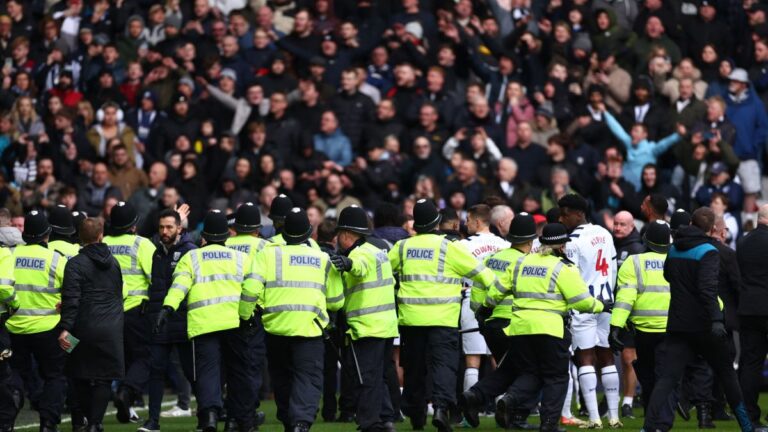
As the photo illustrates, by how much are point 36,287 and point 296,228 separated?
3170 millimetres

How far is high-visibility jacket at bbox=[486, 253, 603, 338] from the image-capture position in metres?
15.4

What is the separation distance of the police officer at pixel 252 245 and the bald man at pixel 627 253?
13.7ft

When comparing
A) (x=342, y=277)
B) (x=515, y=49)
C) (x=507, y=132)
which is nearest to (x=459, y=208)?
(x=507, y=132)

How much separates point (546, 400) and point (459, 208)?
7.69 m

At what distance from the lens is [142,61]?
1096 inches

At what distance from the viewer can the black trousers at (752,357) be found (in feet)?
54.0

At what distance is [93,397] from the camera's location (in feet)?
52.4

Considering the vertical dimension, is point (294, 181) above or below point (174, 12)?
below

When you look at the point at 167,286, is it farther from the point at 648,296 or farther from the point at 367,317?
the point at 648,296

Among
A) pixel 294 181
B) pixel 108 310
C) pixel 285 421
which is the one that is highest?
pixel 294 181

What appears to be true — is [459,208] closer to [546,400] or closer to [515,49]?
[515,49]

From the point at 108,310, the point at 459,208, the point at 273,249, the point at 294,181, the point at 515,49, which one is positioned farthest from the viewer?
the point at 515,49

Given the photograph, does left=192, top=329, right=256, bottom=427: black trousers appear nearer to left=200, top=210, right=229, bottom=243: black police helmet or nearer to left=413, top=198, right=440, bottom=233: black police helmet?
left=200, top=210, right=229, bottom=243: black police helmet

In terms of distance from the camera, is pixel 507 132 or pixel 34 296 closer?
pixel 34 296
